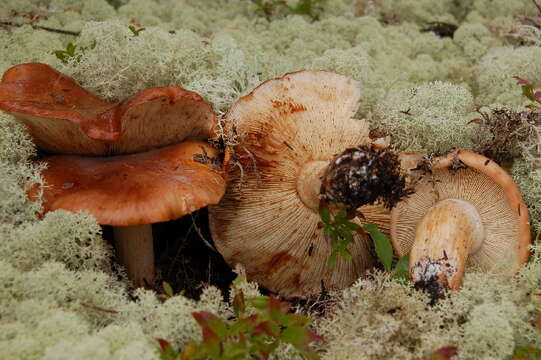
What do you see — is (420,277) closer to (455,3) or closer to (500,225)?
(500,225)

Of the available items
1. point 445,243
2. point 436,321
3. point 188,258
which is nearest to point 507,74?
point 445,243

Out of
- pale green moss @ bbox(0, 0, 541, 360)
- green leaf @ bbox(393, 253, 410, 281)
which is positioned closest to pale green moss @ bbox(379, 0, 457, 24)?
pale green moss @ bbox(0, 0, 541, 360)

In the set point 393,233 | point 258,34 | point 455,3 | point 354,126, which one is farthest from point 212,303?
point 455,3

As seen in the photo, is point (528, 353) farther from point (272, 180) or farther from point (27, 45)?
point (27, 45)

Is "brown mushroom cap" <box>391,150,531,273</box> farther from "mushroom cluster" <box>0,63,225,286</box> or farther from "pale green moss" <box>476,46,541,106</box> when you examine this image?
"pale green moss" <box>476,46,541,106</box>

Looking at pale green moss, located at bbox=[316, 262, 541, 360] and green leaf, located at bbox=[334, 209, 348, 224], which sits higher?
green leaf, located at bbox=[334, 209, 348, 224]

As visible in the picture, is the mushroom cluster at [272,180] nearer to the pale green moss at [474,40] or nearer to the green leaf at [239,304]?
the green leaf at [239,304]
